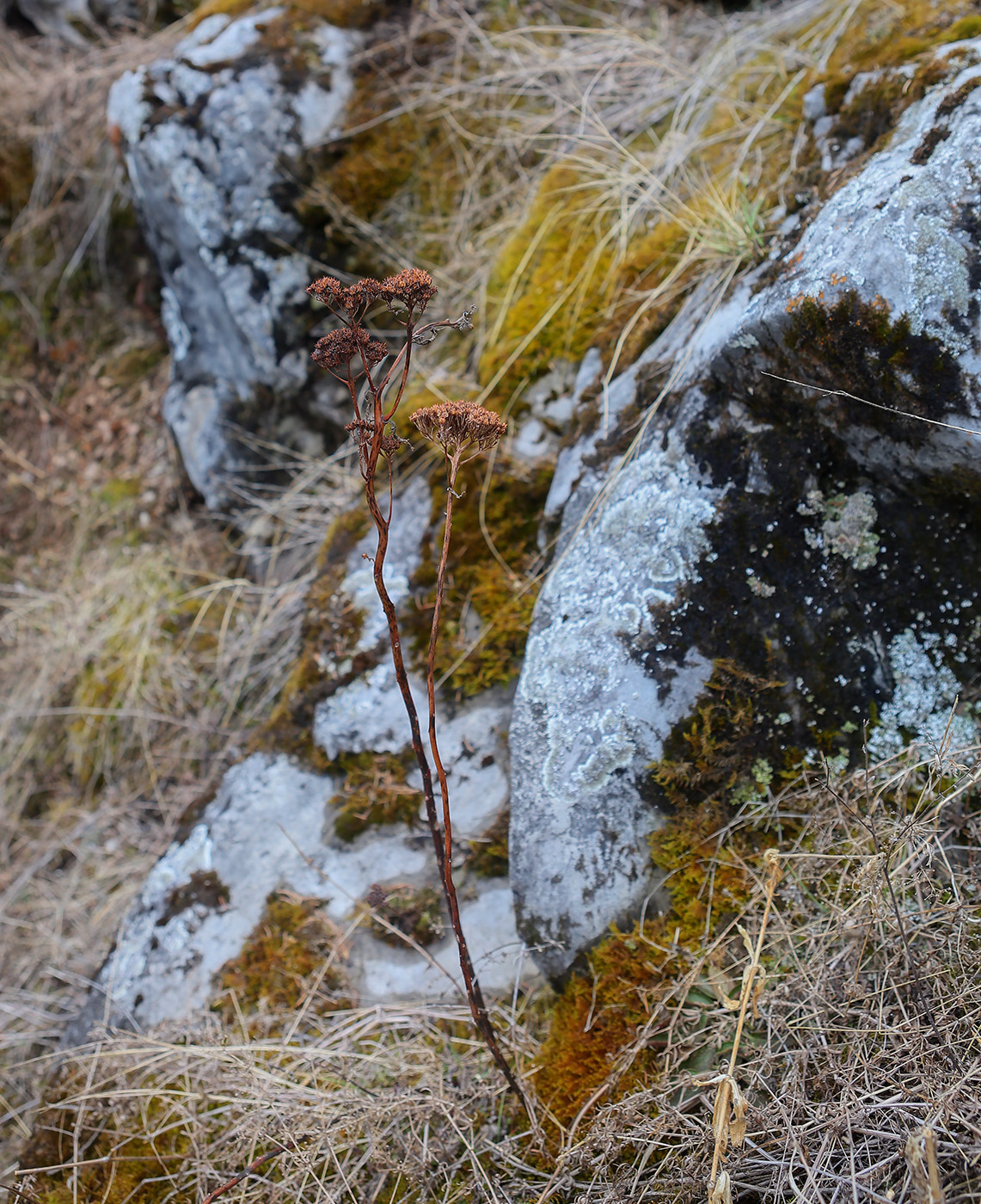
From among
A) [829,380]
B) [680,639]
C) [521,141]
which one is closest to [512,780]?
[680,639]

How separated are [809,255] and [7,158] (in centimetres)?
475

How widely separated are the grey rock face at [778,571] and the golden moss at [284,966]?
602mm

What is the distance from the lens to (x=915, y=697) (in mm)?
1708

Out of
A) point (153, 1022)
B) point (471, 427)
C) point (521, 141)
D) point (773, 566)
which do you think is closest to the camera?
point (471, 427)

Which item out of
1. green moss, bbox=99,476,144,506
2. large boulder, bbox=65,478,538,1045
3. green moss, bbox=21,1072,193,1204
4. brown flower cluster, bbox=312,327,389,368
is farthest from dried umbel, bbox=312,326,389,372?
green moss, bbox=99,476,144,506

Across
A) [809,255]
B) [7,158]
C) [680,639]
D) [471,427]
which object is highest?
[7,158]

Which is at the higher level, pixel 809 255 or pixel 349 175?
pixel 349 175

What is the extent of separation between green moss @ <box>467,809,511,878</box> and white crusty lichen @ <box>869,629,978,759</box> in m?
0.93

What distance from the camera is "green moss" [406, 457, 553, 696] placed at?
221 centimetres

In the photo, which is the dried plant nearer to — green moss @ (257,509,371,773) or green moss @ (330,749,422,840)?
green moss @ (330,749,422,840)

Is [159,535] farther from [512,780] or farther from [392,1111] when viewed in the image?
[392,1111]

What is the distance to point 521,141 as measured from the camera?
3109 mm

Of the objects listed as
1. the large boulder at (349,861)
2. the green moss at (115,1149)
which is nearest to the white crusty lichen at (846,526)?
the large boulder at (349,861)

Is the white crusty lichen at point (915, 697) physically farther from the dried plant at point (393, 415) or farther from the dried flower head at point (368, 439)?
the dried flower head at point (368, 439)
